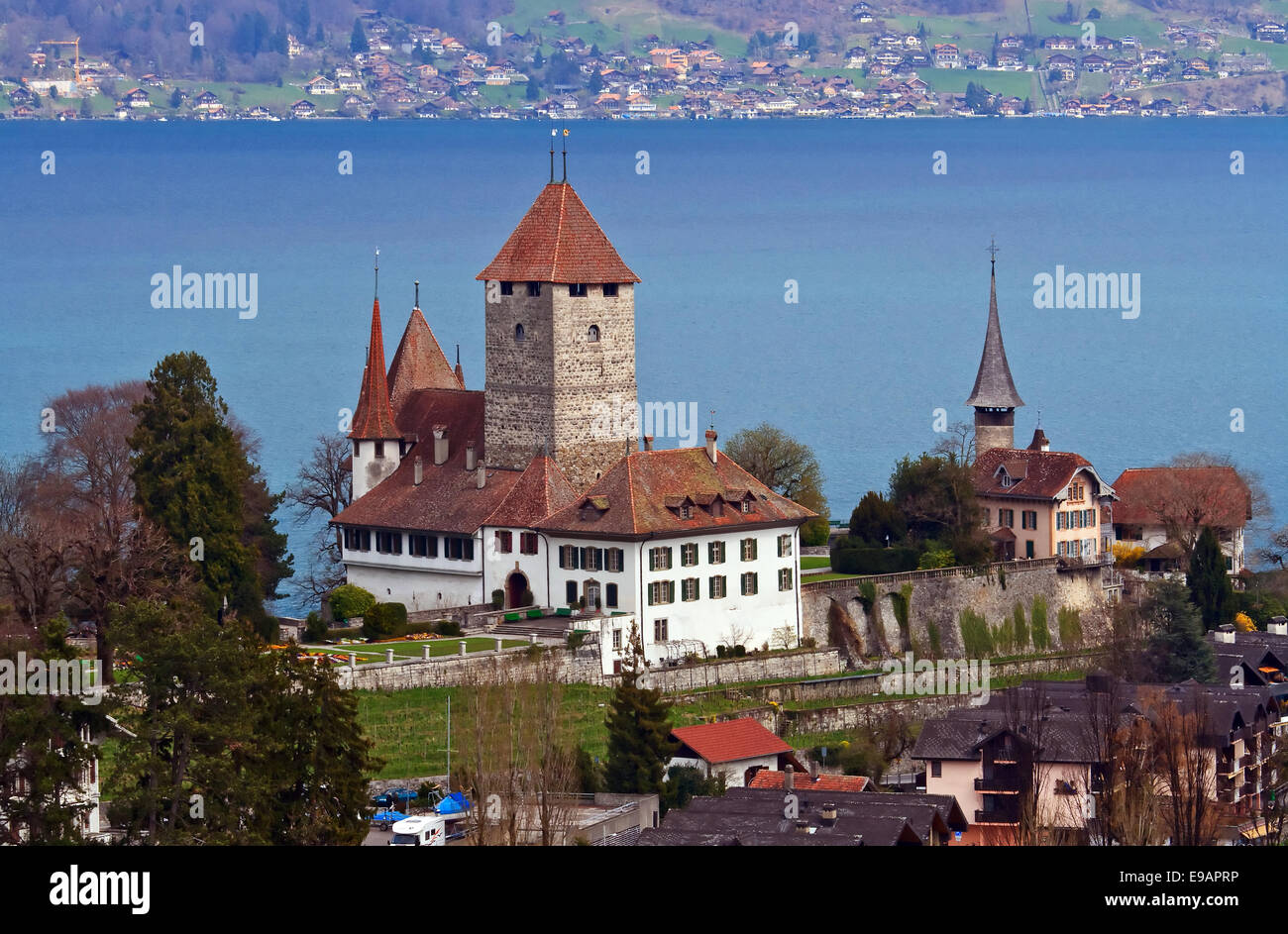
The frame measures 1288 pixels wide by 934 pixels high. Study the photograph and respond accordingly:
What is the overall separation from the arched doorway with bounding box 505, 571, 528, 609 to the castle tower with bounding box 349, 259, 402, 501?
6.41m

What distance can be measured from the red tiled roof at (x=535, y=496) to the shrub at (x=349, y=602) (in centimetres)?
329

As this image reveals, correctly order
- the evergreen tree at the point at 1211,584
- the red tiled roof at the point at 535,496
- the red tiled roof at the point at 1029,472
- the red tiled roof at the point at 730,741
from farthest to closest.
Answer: the red tiled roof at the point at 1029,472 → the evergreen tree at the point at 1211,584 → the red tiled roof at the point at 535,496 → the red tiled roof at the point at 730,741

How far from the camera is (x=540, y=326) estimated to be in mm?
63344

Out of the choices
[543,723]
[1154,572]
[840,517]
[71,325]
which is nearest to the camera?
[543,723]

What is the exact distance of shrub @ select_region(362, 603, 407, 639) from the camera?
58031 millimetres

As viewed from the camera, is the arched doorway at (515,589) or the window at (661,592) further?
the arched doorway at (515,589)

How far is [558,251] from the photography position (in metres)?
63.5

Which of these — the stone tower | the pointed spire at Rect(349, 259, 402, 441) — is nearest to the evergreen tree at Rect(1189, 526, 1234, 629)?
the stone tower

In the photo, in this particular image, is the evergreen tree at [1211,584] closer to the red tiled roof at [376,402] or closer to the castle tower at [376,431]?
the castle tower at [376,431]

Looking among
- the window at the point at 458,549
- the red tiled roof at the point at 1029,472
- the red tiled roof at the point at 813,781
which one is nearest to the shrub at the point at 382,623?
the window at the point at 458,549

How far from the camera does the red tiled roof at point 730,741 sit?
48.2 metres

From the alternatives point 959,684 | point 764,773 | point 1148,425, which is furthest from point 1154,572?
point 1148,425

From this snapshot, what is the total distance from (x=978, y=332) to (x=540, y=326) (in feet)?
370
